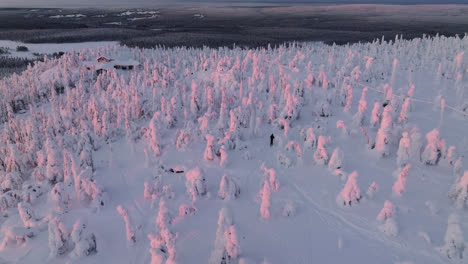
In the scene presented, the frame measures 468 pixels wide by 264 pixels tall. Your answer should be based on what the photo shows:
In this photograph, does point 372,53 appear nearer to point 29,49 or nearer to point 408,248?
point 408,248

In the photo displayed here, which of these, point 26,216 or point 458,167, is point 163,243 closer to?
point 26,216

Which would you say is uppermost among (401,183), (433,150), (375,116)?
(375,116)

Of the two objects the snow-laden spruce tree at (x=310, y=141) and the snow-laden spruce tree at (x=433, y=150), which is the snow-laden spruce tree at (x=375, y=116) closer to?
the snow-laden spruce tree at (x=433, y=150)

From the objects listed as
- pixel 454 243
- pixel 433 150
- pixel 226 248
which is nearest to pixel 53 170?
pixel 226 248

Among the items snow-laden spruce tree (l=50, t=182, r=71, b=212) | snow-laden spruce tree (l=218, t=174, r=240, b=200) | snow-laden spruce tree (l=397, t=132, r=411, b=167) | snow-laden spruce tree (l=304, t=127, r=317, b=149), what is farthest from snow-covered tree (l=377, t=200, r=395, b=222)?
snow-laden spruce tree (l=50, t=182, r=71, b=212)

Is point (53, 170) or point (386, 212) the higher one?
point (386, 212)

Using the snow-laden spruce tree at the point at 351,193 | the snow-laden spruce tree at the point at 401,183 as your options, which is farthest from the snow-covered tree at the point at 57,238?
the snow-laden spruce tree at the point at 401,183

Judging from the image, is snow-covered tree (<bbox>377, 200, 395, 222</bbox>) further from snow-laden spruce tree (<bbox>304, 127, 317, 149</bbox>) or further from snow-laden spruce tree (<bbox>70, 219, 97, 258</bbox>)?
snow-laden spruce tree (<bbox>70, 219, 97, 258</bbox>)

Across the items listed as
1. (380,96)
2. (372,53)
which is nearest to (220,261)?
(380,96)
